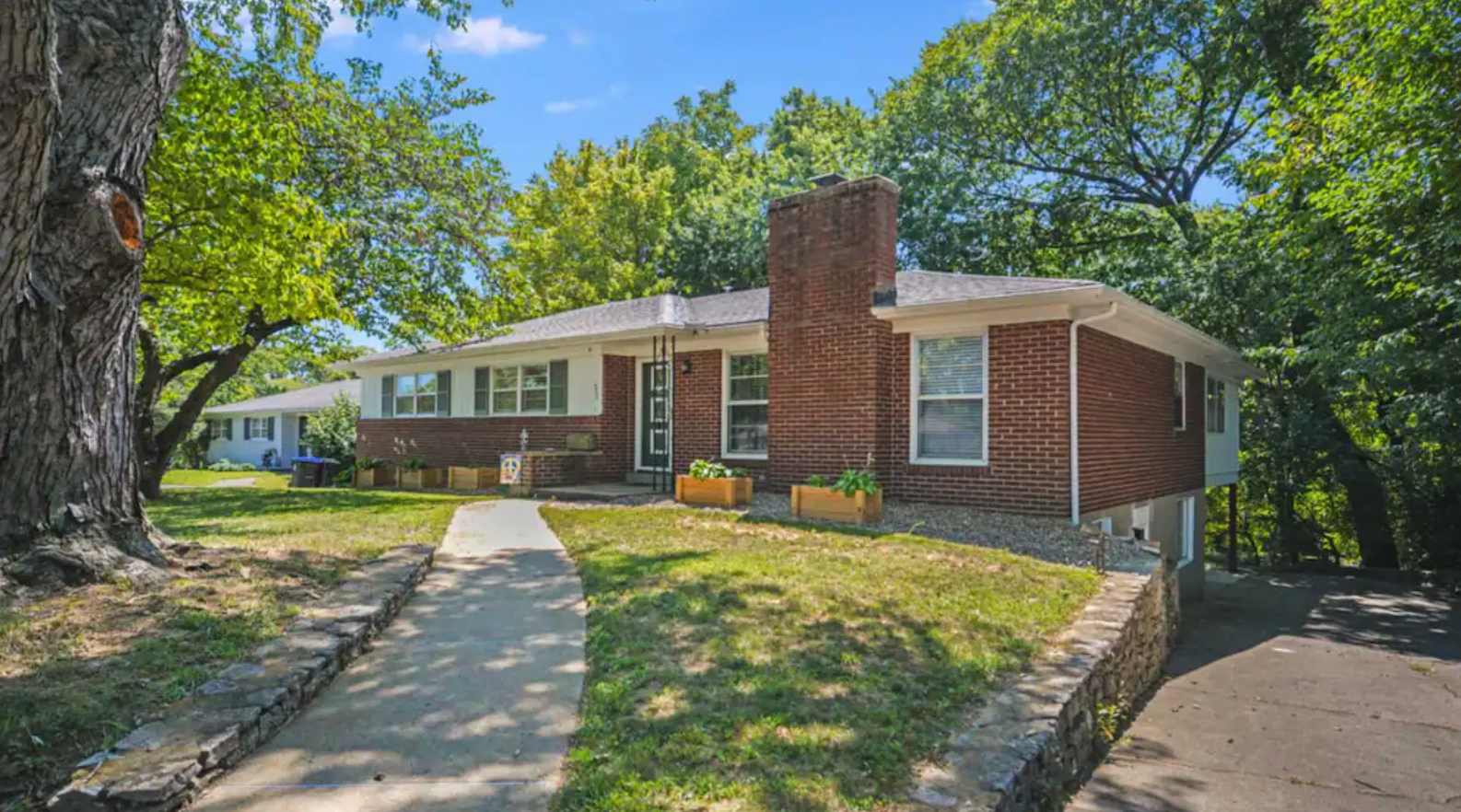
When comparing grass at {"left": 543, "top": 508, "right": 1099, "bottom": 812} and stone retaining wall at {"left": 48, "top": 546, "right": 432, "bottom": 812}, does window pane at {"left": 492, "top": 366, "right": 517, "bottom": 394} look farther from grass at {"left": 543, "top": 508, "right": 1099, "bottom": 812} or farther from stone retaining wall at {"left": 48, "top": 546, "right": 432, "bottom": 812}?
stone retaining wall at {"left": 48, "top": 546, "right": 432, "bottom": 812}

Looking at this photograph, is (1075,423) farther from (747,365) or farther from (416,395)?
(416,395)

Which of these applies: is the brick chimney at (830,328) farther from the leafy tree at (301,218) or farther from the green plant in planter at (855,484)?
the leafy tree at (301,218)

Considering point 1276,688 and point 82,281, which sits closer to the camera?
point 82,281

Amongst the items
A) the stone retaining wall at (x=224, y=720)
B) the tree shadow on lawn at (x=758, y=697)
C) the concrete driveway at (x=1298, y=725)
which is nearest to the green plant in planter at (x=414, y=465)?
the tree shadow on lawn at (x=758, y=697)

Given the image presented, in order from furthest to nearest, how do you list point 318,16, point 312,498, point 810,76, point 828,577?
point 810,76 → point 312,498 → point 318,16 → point 828,577

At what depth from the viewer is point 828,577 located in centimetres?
611

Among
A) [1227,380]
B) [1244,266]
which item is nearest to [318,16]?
[1244,266]

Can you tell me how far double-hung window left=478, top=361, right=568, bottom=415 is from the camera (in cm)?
1467

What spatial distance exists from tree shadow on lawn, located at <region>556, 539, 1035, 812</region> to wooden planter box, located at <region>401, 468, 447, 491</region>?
11.2 m

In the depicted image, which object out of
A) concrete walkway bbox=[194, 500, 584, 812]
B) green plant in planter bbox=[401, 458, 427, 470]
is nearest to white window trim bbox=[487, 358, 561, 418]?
green plant in planter bbox=[401, 458, 427, 470]

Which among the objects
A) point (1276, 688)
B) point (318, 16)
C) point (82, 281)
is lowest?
point (1276, 688)

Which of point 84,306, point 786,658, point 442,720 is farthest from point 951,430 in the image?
point 84,306

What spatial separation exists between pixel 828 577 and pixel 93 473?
4.94 m

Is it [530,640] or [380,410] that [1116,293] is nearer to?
[530,640]
